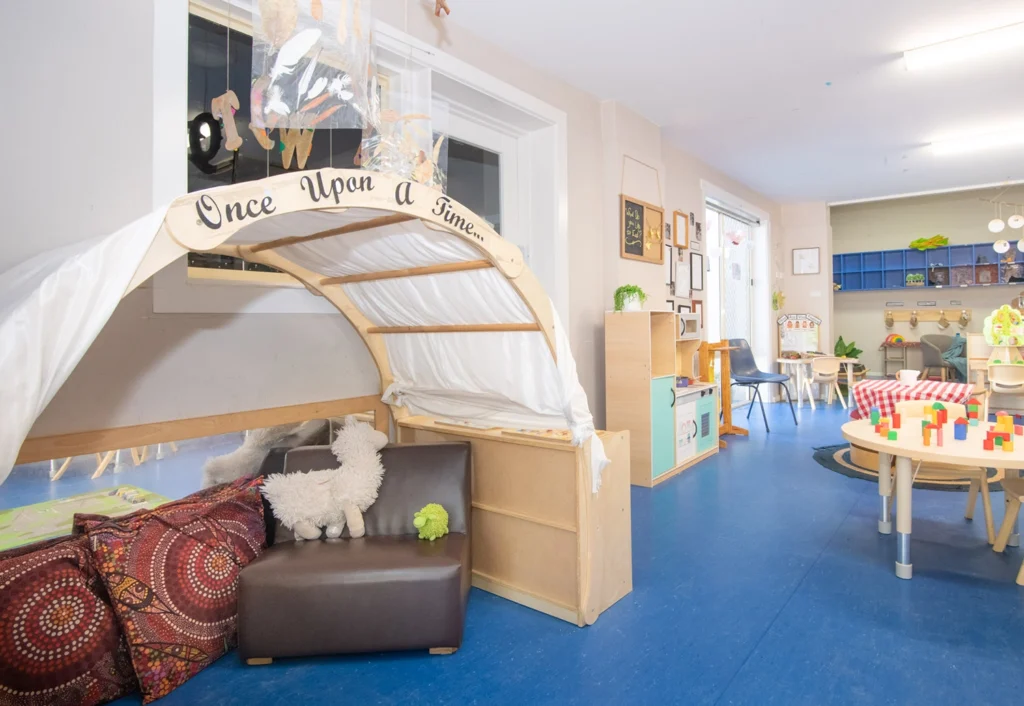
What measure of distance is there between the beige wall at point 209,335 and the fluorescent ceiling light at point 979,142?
162 inches

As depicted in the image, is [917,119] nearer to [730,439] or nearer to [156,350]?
[730,439]

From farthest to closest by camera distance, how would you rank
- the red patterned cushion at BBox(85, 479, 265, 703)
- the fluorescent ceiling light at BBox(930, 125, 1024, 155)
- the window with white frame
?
the fluorescent ceiling light at BBox(930, 125, 1024, 155)
the window with white frame
the red patterned cushion at BBox(85, 479, 265, 703)

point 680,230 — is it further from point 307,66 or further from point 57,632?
point 57,632

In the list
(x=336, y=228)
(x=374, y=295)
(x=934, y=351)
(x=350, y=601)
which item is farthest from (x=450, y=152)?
(x=934, y=351)

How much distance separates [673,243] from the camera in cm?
552

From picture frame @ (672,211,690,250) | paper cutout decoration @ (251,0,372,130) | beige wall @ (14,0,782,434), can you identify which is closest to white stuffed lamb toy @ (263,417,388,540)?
beige wall @ (14,0,782,434)

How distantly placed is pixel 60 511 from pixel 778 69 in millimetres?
4680

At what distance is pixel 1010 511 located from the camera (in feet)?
9.29

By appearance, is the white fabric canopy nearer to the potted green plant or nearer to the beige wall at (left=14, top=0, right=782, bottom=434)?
the beige wall at (left=14, top=0, right=782, bottom=434)

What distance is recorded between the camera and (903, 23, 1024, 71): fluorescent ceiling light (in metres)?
3.45

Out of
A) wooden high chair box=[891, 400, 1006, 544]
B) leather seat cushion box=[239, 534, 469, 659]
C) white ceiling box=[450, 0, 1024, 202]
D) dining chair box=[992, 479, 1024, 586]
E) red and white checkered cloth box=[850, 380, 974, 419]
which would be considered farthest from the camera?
red and white checkered cloth box=[850, 380, 974, 419]

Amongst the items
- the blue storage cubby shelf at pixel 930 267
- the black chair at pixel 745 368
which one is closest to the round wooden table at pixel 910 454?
the black chair at pixel 745 368

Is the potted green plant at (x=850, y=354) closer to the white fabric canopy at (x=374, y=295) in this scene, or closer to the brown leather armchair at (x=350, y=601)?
the white fabric canopy at (x=374, y=295)

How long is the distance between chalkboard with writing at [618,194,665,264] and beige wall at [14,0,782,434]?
396 millimetres
